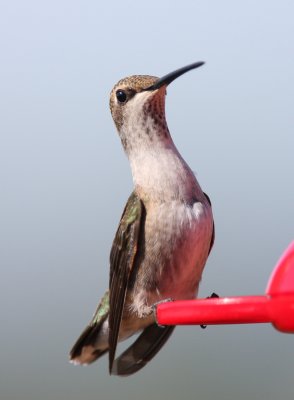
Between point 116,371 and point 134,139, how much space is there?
1341 mm

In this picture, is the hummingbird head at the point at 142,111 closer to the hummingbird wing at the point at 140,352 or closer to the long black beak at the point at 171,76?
the long black beak at the point at 171,76

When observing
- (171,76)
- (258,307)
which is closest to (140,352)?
(171,76)

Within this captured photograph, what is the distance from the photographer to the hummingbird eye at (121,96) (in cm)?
448

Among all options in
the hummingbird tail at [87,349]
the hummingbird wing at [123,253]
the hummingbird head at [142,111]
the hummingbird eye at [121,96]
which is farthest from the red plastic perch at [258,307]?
the hummingbird tail at [87,349]

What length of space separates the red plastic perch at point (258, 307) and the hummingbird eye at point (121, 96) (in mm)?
2032

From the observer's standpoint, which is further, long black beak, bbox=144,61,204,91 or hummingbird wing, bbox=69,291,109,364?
hummingbird wing, bbox=69,291,109,364

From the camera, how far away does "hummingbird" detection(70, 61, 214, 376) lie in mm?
4105

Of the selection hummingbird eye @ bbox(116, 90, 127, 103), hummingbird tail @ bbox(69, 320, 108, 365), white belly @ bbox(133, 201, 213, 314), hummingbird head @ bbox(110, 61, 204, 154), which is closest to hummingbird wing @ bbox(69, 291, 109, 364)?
hummingbird tail @ bbox(69, 320, 108, 365)

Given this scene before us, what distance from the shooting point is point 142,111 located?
4.37m

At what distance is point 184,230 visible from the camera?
13.3 feet

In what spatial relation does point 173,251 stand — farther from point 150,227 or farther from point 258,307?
point 258,307

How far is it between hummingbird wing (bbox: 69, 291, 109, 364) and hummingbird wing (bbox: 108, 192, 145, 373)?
72cm

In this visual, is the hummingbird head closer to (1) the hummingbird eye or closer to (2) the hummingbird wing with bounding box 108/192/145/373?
(1) the hummingbird eye

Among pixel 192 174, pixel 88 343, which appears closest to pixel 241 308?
pixel 192 174
